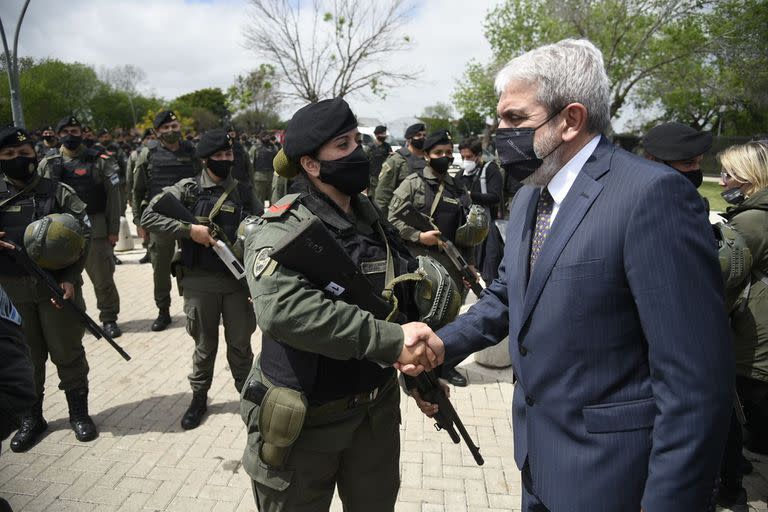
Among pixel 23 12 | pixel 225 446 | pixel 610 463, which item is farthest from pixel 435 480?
pixel 23 12

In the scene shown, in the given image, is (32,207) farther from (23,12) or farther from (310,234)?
(23,12)

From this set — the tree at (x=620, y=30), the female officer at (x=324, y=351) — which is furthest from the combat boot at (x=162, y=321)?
the tree at (x=620, y=30)

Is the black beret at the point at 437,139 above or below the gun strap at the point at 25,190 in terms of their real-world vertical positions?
below

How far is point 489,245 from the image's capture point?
5.97m

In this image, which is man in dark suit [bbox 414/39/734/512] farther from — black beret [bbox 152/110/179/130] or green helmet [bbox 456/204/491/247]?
black beret [bbox 152/110/179/130]

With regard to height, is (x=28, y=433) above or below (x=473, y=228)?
below

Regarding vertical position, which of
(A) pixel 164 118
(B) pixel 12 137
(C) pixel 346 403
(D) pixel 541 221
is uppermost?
(A) pixel 164 118

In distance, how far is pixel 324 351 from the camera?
182 cm

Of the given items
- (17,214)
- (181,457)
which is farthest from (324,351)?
(17,214)

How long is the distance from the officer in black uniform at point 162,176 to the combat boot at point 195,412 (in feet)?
7.84

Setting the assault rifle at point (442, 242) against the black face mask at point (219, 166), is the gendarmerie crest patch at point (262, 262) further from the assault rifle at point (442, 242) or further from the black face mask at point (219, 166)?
the assault rifle at point (442, 242)

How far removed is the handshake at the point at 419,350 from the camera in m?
1.89

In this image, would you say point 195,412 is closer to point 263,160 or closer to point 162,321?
point 162,321

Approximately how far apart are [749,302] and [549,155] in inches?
88.5
